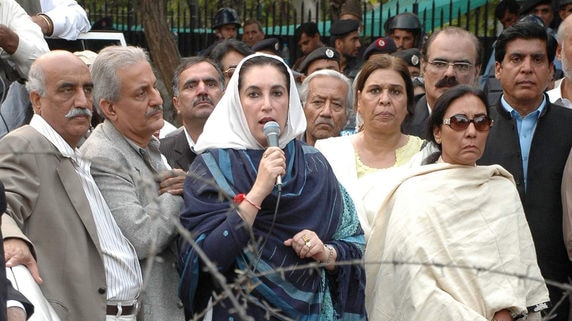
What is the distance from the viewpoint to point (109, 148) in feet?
19.7

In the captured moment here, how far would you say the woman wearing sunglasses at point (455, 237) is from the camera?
19.6 feet

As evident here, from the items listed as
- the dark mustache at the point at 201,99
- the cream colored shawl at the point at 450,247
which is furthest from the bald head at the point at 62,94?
the cream colored shawl at the point at 450,247

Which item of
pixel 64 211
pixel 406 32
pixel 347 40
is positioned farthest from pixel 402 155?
pixel 347 40

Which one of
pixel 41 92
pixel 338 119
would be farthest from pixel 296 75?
pixel 41 92

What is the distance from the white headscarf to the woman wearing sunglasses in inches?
26.2

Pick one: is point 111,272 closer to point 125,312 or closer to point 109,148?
point 125,312

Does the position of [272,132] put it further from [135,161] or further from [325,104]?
[325,104]

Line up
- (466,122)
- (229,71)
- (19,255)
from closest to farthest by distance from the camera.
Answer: (19,255)
(466,122)
(229,71)

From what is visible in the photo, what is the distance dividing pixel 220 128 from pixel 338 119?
6.32ft

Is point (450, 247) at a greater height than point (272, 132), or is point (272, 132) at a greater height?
point (272, 132)

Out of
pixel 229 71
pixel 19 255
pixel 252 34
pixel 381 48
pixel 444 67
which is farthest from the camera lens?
pixel 252 34

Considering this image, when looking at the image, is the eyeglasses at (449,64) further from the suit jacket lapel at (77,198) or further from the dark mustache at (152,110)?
the suit jacket lapel at (77,198)

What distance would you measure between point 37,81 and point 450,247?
7.03 ft

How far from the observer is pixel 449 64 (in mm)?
7973
